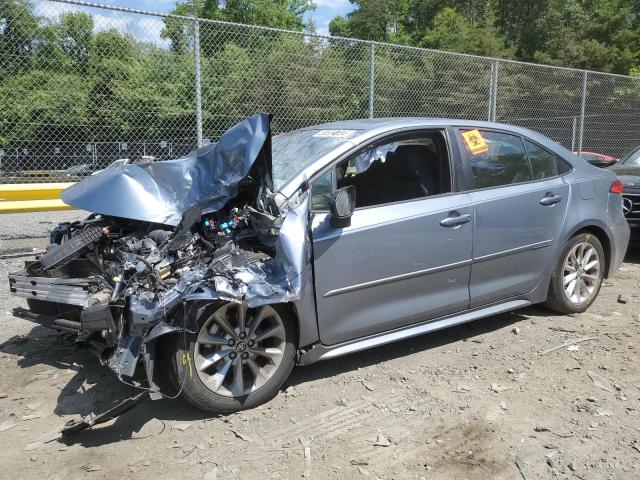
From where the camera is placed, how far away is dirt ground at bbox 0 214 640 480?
9.37ft

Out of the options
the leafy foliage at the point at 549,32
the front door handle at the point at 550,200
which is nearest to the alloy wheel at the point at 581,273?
the front door handle at the point at 550,200

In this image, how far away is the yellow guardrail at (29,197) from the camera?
21.8 ft

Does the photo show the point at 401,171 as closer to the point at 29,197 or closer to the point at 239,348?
the point at 239,348

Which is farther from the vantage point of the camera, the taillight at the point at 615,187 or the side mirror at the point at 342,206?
the taillight at the point at 615,187

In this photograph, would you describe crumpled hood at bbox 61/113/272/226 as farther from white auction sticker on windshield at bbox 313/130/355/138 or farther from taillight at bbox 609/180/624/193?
taillight at bbox 609/180/624/193

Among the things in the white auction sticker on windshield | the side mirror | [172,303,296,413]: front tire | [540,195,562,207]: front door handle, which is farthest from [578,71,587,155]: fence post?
[172,303,296,413]: front tire

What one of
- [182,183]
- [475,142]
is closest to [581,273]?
[475,142]

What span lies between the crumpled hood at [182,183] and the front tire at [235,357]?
0.72m

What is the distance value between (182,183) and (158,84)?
3.58 metres

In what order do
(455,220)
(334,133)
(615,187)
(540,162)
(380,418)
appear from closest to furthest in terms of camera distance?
(380,418)
(455,220)
(334,133)
(540,162)
(615,187)

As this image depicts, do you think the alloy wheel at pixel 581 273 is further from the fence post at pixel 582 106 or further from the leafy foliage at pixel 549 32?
the leafy foliage at pixel 549 32

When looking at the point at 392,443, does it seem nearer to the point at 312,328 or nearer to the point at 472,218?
the point at 312,328

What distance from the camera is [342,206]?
11.2 ft

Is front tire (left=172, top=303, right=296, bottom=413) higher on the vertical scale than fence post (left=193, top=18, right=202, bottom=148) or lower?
lower
